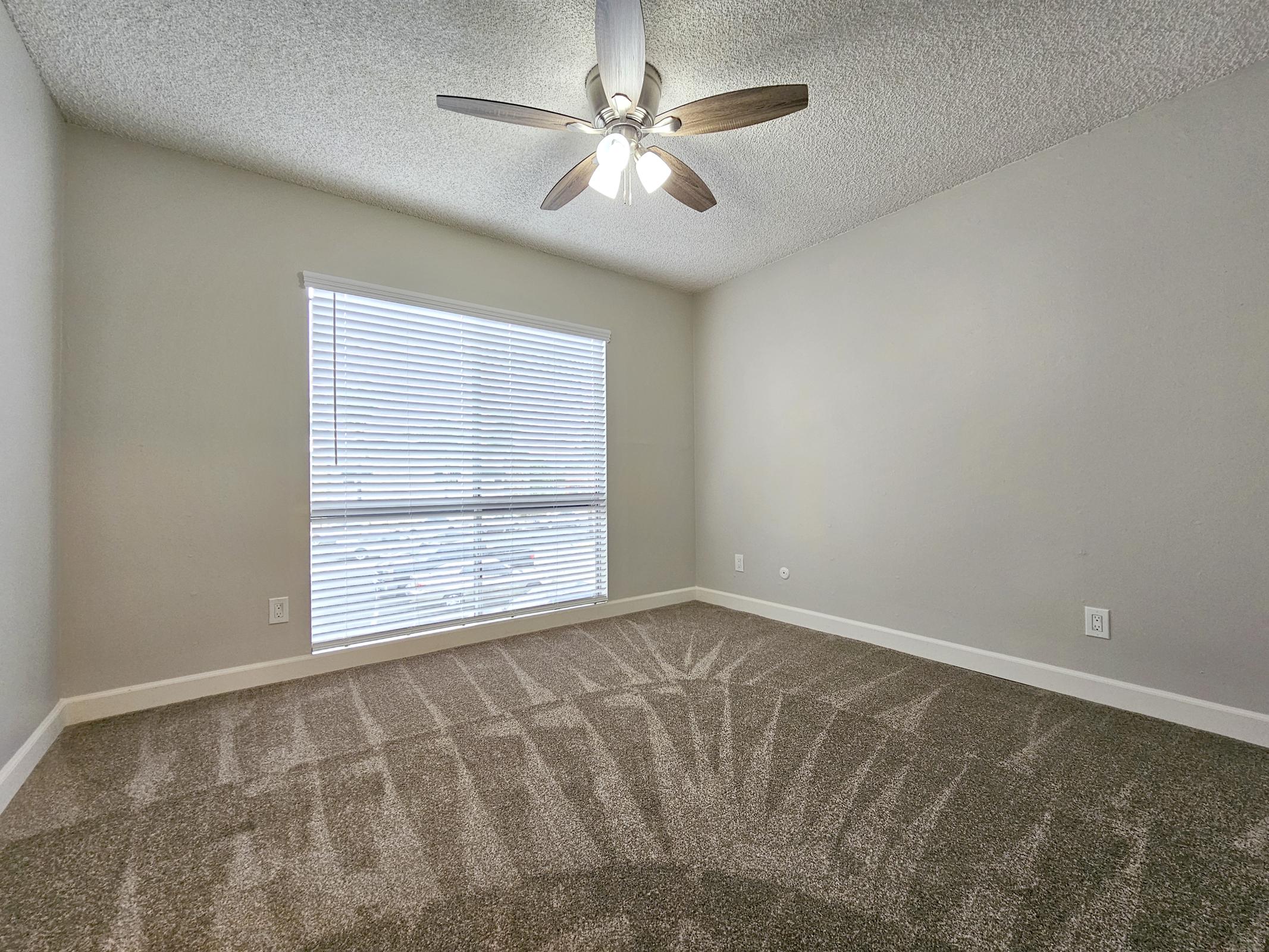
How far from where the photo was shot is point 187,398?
2395 millimetres

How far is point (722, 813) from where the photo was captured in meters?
1.50

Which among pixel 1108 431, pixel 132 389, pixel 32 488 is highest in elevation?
pixel 132 389

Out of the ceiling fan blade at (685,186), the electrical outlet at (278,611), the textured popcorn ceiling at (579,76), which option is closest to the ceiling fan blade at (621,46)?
the textured popcorn ceiling at (579,76)

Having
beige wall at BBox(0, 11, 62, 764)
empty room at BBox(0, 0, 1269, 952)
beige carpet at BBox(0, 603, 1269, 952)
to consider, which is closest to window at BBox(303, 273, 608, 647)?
empty room at BBox(0, 0, 1269, 952)

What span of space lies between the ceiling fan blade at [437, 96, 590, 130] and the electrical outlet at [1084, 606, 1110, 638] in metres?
2.87

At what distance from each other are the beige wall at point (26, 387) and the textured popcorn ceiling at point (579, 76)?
22 centimetres

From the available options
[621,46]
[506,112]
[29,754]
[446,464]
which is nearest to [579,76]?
[506,112]

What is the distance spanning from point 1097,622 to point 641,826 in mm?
2157

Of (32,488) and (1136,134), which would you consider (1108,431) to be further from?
(32,488)

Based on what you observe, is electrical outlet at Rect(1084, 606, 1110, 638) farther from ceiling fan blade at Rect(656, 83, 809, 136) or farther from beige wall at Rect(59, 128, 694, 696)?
beige wall at Rect(59, 128, 694, 696)

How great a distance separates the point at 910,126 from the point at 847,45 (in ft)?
1.96

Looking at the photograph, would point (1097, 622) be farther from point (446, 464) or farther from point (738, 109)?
point (446, 464)

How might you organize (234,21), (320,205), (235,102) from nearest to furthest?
(234,21) → (235,102) → (320,205)

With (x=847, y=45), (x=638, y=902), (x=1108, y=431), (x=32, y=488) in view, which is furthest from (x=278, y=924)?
(x=1108, y=431)
